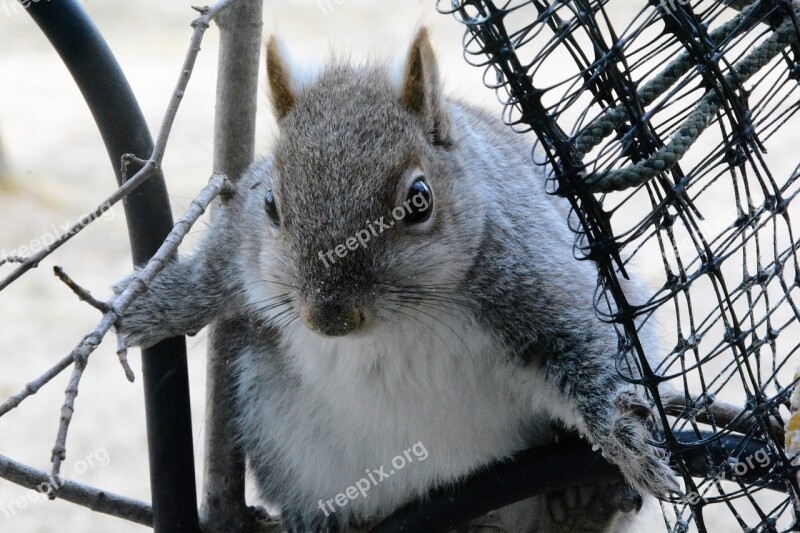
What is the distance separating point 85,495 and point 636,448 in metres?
0.63

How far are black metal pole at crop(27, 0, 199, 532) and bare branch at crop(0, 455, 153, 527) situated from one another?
4cm

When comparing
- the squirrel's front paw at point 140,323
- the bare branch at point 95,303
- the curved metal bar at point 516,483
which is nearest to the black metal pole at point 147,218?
the squirrel's front paw at point 140,323

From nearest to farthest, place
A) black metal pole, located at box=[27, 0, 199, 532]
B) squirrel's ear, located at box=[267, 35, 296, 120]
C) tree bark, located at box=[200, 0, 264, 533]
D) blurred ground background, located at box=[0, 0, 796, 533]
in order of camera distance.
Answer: black metal pole, located at box=[27, 0, 199, 532], squirrel's ear, located at box=[267, 35, 296, 120], tree bark, located at box=[200, 0, 264, 533], blurred ground background, located at box=[0, 0, 796, 533]

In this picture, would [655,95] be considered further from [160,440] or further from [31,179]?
[31,179]

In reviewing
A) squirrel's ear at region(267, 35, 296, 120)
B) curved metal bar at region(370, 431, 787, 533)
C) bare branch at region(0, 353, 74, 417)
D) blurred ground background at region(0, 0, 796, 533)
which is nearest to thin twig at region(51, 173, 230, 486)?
bare branch at region(0, 353, 74, 417)

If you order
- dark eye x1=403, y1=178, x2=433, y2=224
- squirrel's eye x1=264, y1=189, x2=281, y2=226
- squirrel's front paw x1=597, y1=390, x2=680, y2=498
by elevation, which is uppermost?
squirrel's eye x1=264, y1=189, x2=281, y2=226

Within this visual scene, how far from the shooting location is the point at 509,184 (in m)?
1.24

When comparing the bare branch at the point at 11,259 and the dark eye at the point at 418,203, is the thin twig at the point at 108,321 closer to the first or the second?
the bare branch at the point at 11,259

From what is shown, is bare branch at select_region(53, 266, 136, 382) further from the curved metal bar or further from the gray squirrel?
the curved metal bar

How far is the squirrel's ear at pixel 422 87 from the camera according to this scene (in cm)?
111

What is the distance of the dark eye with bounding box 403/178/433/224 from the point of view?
3.34 ft

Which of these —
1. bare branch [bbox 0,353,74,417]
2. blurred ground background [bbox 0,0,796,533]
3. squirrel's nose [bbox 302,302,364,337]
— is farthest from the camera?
blurred ground background [bbox 0,0,796,533]

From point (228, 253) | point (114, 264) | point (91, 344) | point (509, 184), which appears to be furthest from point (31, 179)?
point (91, 344)

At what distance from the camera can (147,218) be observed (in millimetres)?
1149
